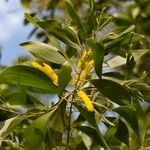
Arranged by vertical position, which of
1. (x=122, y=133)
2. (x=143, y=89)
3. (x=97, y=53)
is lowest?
(x=122, y=133)

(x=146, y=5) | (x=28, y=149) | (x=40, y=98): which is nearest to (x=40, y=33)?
(x=146, y=5)

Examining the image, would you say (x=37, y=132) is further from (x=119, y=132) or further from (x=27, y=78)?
(x=119, y=132)

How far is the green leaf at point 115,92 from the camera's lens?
4.02ft

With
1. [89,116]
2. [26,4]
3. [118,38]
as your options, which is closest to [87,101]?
[89,116]

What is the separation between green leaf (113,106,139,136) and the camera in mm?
1277

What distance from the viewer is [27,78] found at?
1218mm

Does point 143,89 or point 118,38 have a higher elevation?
point 118,38

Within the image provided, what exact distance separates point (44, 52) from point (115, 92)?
0.70ft

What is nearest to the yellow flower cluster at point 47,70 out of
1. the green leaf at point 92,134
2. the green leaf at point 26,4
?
the green leaf at point 92,134

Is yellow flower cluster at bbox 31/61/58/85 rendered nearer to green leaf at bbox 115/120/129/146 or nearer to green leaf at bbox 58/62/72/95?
green leaf at bbox 58/62/72/95

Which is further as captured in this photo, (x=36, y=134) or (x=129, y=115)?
(x=129, y=115)

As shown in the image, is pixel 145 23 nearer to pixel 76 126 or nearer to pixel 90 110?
pixel 76 126

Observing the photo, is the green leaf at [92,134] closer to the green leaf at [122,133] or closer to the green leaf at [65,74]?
the green leaf at [122,133]

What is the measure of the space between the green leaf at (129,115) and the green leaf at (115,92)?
0.04 metres
